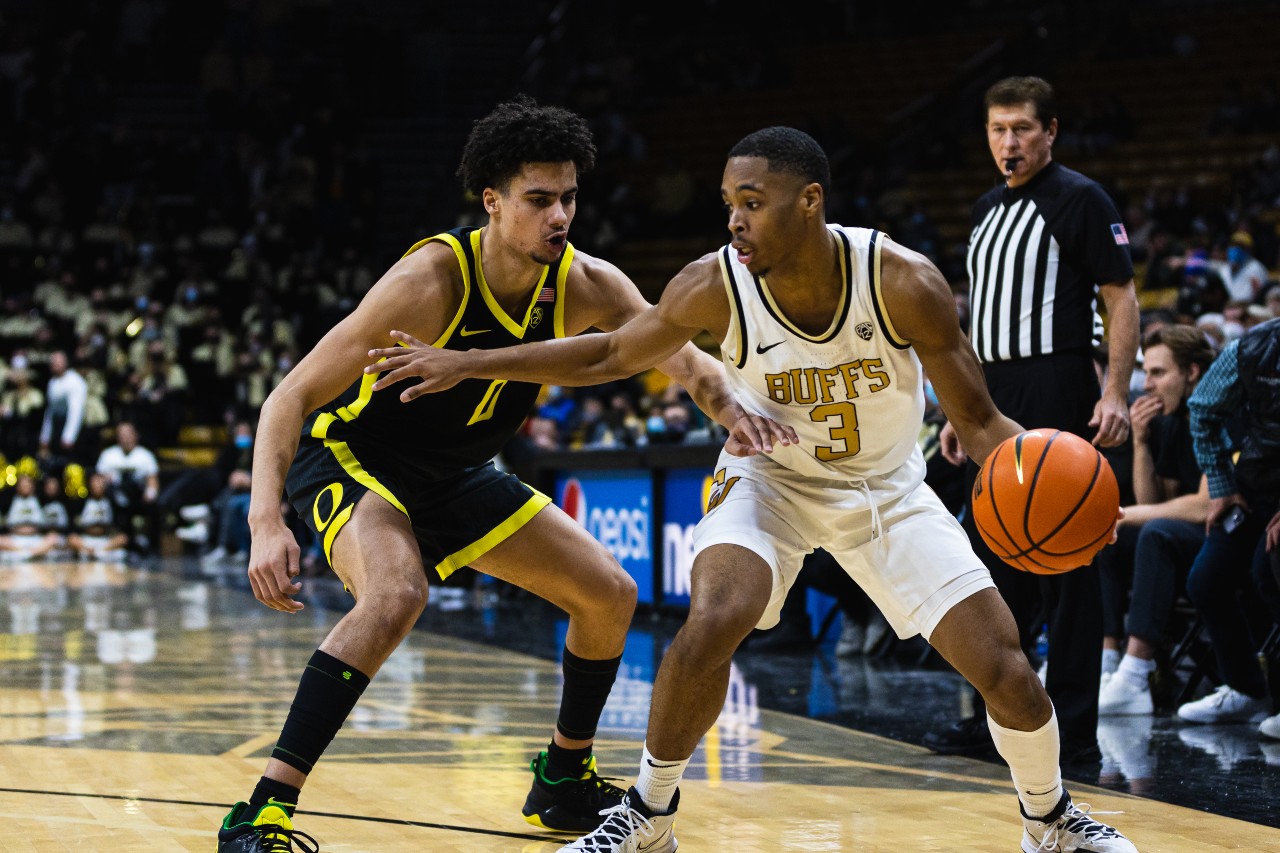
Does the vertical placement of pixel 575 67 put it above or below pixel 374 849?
above

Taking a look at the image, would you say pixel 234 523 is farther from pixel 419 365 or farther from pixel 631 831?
pixel 631 831

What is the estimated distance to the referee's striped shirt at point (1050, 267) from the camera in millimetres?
4754

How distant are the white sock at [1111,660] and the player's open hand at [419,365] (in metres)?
3.69

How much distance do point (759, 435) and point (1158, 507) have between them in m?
2.98

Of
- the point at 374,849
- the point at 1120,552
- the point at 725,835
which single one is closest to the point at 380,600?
the point at 374,849

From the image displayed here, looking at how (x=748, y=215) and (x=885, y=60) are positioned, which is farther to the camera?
(x=885, y=60)

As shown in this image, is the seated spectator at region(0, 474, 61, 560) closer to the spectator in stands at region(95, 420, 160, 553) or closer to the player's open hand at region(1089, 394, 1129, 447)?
the spectator in stands at region(95, 420, 160, 553)

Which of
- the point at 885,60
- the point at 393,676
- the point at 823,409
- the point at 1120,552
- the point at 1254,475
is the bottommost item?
the point at 393,676

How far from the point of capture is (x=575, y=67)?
2203 centimetres

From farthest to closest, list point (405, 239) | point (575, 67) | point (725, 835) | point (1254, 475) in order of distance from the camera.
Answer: point (575, 67), point (405, 239), point (1254, 475), point (725, 835)

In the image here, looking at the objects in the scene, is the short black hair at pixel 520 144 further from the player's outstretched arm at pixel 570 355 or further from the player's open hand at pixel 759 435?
the player's open hand at pixel 759 435

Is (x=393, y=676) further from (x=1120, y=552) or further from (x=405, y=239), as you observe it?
(x=405, y=239)

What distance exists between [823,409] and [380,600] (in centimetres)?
113

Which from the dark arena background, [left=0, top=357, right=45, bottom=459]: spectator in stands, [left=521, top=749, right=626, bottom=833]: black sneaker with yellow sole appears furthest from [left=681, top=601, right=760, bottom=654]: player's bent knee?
[left=0, top=357, right=45, bottom=459]: spectator in stands
